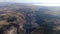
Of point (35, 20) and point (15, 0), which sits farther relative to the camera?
point (15, 0)

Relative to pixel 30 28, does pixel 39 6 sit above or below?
above

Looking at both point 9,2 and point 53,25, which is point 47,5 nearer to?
point 53,25

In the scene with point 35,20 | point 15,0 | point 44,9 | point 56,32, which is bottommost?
point 56,32

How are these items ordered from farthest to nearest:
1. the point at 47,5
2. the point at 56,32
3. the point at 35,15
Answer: the point at 47,5 < the point at 35,15 < the point at 56,32

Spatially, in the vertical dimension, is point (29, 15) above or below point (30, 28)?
above

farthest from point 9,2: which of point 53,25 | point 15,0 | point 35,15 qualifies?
point 53,25

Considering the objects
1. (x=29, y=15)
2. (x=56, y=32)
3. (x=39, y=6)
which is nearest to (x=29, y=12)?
(x=29, y=15)

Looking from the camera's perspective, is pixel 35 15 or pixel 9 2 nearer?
pixel 35 15

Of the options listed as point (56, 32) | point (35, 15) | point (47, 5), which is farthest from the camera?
point (47, 5)

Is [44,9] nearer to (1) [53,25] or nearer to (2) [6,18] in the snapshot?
(1) [53,25]
